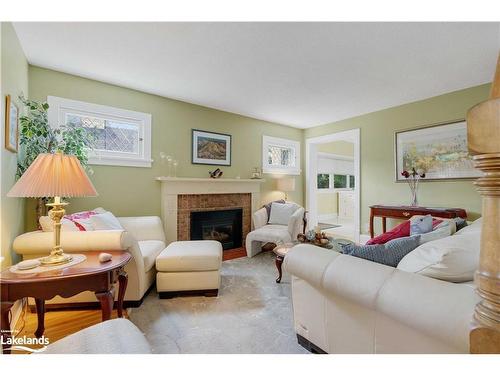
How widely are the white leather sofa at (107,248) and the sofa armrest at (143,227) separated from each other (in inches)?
6.8

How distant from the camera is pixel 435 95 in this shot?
10.9 ft

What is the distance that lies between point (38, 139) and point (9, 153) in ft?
1.45

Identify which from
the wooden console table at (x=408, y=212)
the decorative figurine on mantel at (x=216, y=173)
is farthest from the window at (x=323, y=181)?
the decorative figurine on mantel at (x=216, y=173)

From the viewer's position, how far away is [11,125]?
1856mm

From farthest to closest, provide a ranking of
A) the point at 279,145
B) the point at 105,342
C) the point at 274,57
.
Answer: the point at 279,145 < the point at 274,57 < the point at 105,342

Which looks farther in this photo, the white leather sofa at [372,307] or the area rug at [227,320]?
the area rug at [227,320]

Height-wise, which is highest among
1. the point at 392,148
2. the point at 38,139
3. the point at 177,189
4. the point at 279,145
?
the point at 279,145

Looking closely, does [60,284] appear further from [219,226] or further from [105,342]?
[219,226]

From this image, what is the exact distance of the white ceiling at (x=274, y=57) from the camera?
75.3 inches

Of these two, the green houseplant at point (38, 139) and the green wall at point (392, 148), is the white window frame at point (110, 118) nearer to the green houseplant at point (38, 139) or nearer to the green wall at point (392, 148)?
the green houseplant at point (38, 139)

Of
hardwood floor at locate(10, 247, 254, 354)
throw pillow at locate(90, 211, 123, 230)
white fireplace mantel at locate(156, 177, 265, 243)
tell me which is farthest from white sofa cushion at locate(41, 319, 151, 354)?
white fireplace mantel at locate(156, 177, 265, 243)

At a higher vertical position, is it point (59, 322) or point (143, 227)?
point (143, 227)

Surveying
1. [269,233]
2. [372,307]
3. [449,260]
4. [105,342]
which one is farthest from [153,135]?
[449,260]
